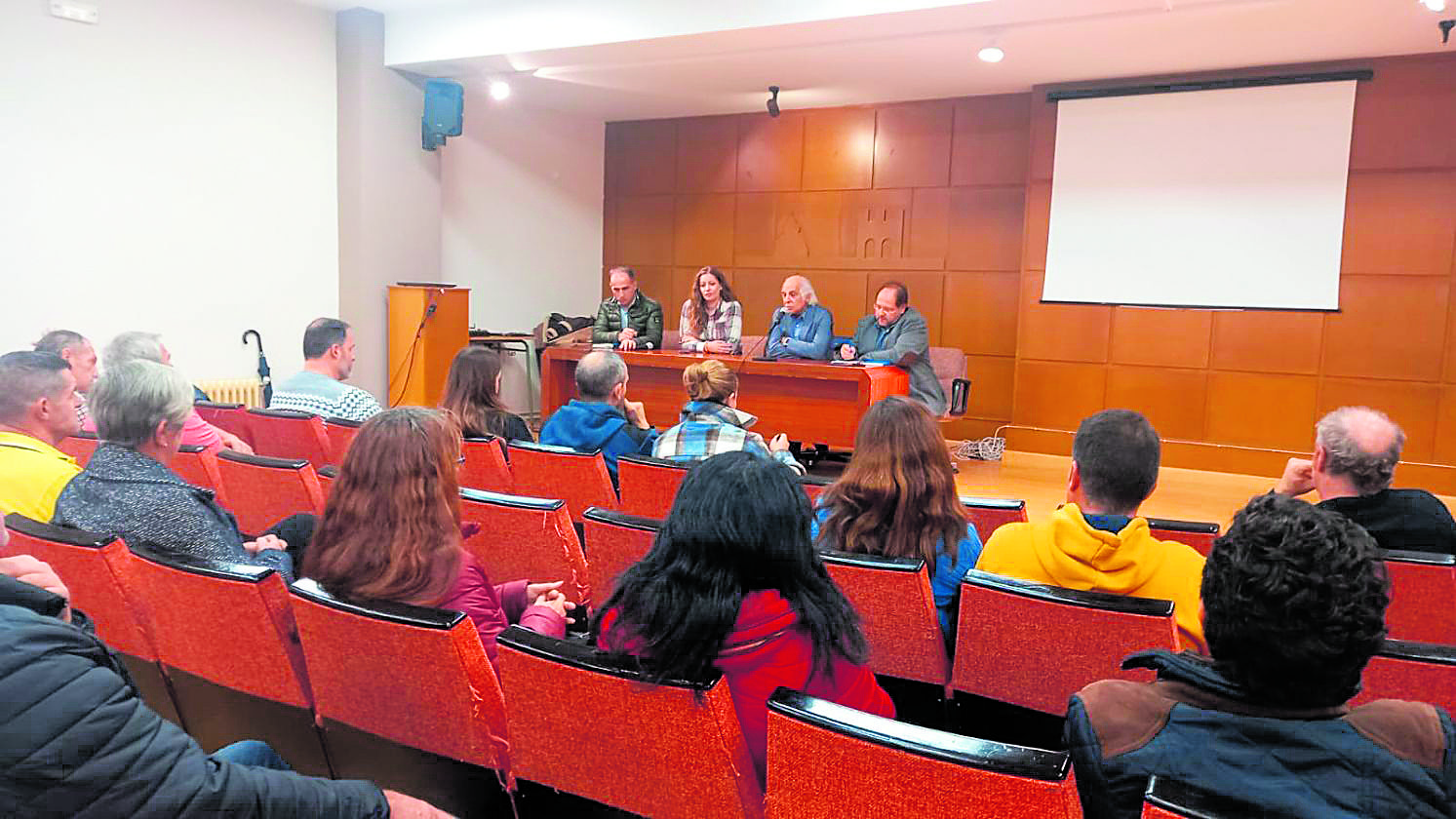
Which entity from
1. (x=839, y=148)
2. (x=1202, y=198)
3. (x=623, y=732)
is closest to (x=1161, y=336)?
(x=1202, y=198)

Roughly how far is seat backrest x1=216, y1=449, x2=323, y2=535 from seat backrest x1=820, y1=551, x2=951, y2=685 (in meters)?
1.68

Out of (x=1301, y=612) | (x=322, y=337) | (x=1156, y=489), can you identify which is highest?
(x=322, y=337)

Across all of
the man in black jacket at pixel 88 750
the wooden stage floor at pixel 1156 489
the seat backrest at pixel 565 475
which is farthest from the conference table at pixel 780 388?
the man in black jacket at pixel 88 750

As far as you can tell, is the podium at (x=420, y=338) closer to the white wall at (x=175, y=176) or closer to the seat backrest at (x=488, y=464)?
the white wall at (x=175, y=176)

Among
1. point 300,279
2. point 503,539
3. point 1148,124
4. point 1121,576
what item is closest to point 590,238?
point 300,279

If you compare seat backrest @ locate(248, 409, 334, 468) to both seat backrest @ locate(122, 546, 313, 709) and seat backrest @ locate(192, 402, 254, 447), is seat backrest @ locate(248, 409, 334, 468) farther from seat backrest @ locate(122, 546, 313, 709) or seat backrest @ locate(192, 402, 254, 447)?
seat backrest @ locate(122, 546, 313, 709)

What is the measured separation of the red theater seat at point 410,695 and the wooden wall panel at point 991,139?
7054 millimetres

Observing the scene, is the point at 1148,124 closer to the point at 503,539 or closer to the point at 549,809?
the point at 503,539

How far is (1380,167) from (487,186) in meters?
6.73

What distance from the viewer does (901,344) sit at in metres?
6.11

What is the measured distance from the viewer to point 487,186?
8.29 meters

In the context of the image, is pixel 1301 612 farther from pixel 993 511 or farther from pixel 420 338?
pixel 420 338

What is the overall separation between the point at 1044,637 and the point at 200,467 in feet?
9.05

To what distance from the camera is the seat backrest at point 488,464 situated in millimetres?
3403
